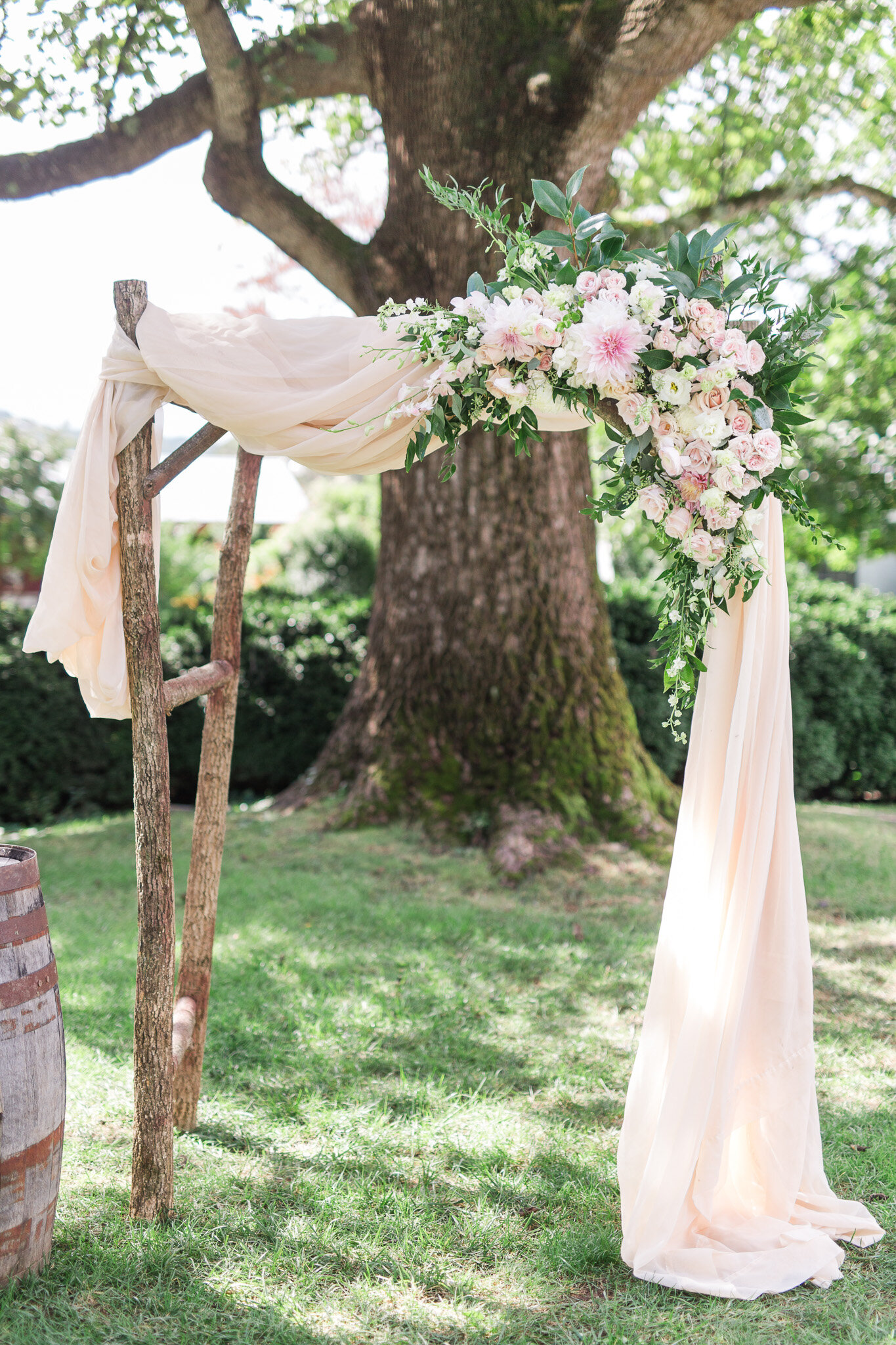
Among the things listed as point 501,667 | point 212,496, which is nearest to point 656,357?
point 501,667

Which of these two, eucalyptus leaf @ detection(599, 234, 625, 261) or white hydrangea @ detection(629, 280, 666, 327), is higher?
eucalyptus leaf @ detection(599, 234, 625, 261)

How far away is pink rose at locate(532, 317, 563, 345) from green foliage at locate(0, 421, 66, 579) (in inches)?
228

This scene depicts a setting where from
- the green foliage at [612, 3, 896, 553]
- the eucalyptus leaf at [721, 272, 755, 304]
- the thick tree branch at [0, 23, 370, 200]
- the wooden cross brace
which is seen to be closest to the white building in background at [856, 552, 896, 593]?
the green foliage at [612, 3, 896, 553]

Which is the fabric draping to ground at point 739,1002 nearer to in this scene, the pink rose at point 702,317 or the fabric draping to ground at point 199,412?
the pink rose at point 702,317

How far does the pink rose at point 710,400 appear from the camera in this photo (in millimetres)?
2225

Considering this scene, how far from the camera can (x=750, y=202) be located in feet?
23.3

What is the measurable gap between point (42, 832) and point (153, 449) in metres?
5.28

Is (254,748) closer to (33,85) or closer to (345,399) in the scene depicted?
(33,85)

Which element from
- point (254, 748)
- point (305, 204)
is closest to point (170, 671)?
point (254, 748)

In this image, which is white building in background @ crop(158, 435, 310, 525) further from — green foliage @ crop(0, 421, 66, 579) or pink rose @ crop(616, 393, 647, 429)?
pink rose @ crop(616, 393, 647, 429)

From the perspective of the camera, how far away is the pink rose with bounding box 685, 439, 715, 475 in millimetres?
2232

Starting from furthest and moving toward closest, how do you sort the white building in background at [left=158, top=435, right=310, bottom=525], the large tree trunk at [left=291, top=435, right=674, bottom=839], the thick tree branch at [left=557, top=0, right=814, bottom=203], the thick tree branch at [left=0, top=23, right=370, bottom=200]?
the white building in background at [left=158, top=435, right=310, bottom=525] → the large tree trunk at [left=291, top=435, right=674, bottom=839] → the thick tree branch at [left=0, top=23, right=370, bottom=200] → the thick tree branch at [left=557, top=0, right=814, bottom=203]

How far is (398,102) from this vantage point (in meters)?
5.68

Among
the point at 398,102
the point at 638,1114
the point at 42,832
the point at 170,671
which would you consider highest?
the point at 398,102
